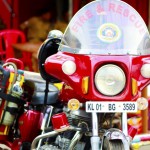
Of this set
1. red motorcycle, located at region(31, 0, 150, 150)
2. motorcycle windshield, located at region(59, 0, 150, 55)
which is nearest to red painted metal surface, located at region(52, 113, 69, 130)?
red motorcycle, located at region(31, 0, 150, 150)

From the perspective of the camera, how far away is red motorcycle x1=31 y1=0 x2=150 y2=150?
365 centimetres

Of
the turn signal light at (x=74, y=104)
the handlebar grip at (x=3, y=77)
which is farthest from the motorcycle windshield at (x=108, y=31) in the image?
the handlebar grip at (x=3, y=77)

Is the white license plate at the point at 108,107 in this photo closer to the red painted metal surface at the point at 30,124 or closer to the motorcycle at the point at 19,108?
the motorcycle at the point at 19,108

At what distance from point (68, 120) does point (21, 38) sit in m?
3.92

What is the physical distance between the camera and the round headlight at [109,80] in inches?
145

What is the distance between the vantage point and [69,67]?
369cm

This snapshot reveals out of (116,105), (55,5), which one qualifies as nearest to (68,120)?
(116,105)

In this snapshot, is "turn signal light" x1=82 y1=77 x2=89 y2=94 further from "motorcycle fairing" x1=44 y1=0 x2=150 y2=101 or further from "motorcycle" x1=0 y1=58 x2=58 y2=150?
"motorcycle" x1=0 y1=58 x2=58 y2=150

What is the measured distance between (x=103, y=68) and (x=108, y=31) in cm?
26

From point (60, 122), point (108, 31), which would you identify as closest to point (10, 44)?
point (60, 122)

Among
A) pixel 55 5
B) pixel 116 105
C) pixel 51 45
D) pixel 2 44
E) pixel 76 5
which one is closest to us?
pixel 116 105

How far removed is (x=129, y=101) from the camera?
3680 millimetres

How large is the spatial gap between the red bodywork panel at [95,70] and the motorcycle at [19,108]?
0.84 meters

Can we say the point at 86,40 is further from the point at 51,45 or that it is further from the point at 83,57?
the point at 51,45
